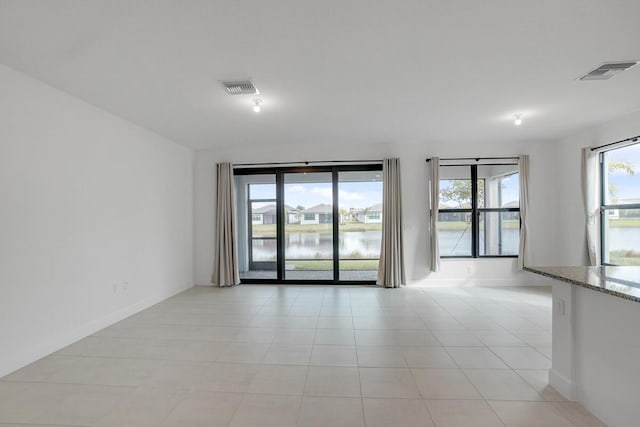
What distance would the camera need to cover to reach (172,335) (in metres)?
3.38

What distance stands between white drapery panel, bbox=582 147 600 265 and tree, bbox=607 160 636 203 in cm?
15

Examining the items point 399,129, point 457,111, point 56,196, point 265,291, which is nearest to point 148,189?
point 56,196

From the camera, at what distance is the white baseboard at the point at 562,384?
213cm

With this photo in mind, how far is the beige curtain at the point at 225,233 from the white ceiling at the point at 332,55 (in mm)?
1686

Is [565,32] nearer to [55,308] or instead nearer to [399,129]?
[399,129]

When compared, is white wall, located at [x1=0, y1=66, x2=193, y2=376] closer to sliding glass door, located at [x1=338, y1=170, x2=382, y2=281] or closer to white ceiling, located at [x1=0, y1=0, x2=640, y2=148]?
white ceiling, located at [x1=0, y1=0, x2=640, y2=148]

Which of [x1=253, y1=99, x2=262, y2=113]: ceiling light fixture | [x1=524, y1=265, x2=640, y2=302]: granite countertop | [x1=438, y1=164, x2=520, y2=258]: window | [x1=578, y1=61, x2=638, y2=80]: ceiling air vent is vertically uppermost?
[x1=578, y1=61, x2=638, y2=80]: ceiling air vent

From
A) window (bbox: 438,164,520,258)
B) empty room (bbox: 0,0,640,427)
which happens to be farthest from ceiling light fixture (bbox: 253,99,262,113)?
window (bbox: 438,164,520,258)

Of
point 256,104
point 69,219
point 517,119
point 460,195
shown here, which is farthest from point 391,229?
point 69,219

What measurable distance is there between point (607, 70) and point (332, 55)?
8.45 ft

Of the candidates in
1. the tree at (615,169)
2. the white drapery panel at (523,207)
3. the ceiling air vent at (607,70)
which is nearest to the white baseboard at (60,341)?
the ceiling air vent at (607,70)

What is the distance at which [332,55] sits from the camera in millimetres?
2512

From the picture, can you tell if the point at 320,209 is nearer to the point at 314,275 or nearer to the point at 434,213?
the point at 314,275

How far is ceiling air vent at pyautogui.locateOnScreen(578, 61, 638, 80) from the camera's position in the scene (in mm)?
2687
